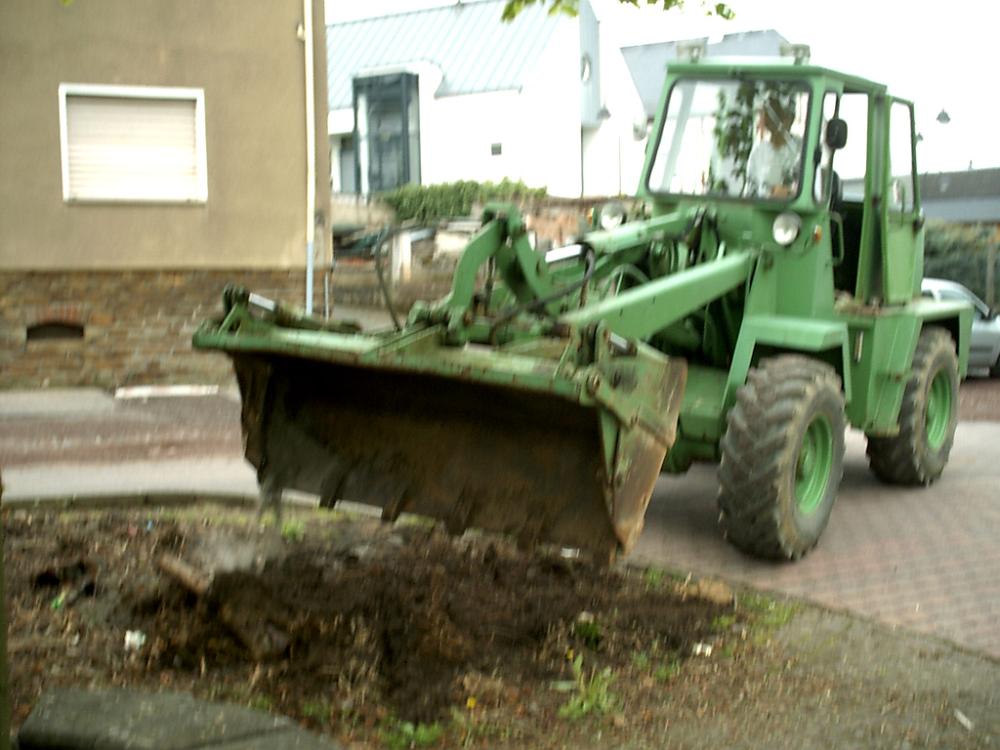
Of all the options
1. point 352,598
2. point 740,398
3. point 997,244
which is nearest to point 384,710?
point 352,598

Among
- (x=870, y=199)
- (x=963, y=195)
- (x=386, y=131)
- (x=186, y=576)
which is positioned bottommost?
(x=186, y=576)

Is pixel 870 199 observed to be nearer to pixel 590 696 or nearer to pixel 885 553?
pixel 885 553

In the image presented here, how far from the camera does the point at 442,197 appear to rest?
103ft

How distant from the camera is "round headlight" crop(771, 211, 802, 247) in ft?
26.0

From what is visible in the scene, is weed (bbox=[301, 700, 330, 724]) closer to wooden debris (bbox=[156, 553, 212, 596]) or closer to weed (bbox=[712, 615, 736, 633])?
wooden debris (bbox=[156, 553, 212, 596])

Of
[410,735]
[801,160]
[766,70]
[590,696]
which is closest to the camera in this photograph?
[410,735]

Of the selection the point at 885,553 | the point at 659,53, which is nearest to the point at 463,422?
the point at 885,553

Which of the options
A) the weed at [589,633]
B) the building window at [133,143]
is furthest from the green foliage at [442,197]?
the weed at [589,633]

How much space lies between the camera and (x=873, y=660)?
585 centimetres

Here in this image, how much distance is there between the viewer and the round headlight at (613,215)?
8.49 meters

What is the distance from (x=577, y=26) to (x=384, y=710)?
104 ft

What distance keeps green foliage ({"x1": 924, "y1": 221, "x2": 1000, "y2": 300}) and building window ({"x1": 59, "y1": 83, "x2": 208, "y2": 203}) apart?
14397mm

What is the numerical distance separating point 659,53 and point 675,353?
41.0 metres

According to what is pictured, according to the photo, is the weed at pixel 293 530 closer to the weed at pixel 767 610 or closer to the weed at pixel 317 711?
the weed at pixel 317 711
